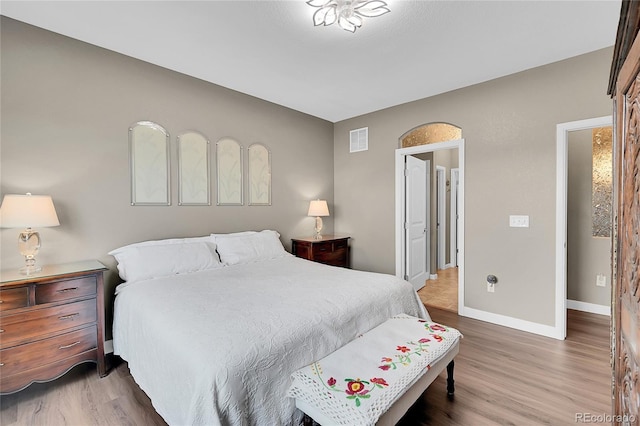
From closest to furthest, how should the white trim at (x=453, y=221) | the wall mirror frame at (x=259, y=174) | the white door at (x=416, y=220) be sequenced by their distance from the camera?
the wall mirror frame at (x=259, y=174) → the white door at (x=416, y=220) → the white trim at (x=453, y=221)

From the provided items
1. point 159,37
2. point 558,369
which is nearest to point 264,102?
point 159,37

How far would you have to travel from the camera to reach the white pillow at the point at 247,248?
121 inches

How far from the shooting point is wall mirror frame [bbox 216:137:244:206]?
3.41 m

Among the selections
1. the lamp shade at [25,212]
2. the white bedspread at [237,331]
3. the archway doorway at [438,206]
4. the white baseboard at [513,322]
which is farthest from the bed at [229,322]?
the archway doorway at [438,206]

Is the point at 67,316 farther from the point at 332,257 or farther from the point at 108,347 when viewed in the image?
the point at 332,257

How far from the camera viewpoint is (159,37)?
7.95ft

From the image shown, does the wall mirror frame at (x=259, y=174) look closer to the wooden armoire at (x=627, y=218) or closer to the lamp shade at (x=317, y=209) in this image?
the lamp shade at (x=317, y=209)

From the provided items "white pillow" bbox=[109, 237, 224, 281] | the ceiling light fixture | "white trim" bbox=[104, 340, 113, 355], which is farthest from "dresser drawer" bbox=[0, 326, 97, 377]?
the ceiling light fixture

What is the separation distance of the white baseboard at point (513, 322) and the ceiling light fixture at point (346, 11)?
317cm

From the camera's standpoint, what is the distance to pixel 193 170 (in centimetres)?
319

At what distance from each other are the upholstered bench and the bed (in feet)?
0.35

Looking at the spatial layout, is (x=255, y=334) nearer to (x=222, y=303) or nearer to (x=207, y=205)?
(x=222, y=303)

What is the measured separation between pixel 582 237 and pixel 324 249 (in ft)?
10.7

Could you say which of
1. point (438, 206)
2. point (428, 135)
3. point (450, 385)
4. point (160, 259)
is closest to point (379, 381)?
point (450, 385)
